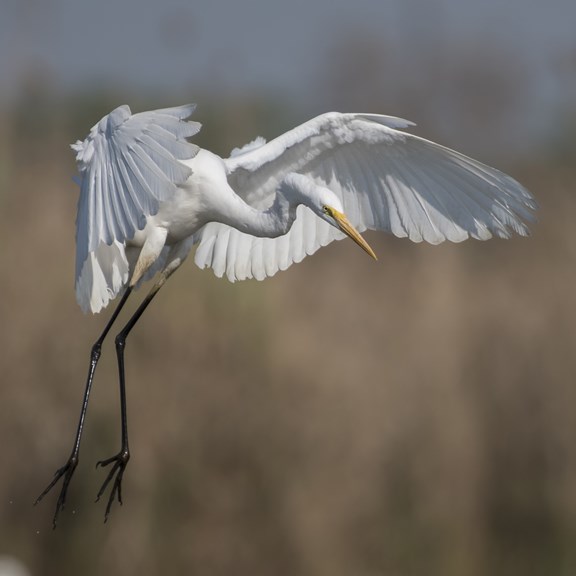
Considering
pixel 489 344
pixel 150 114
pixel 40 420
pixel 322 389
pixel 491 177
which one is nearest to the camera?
pixel 150 114

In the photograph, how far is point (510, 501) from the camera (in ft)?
22.0

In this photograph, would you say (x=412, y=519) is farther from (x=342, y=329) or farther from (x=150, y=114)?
(x=150, y=114)

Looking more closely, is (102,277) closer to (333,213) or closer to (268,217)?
(268,217)

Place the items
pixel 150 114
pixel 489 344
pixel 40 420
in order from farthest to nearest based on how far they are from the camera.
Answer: pixel 489 344 < pixel 40 420 < pixel 150 114

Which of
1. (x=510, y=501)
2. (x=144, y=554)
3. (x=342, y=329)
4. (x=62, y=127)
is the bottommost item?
(x=144, y=554)

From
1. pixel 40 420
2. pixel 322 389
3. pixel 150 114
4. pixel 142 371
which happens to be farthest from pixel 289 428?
pixel 150 114

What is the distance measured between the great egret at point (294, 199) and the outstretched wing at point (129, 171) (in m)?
0.01

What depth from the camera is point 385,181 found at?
4.84 metres

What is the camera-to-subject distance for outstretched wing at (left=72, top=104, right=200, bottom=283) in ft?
12.6

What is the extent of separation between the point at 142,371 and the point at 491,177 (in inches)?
86.9

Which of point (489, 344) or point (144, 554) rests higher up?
point (489, 344)

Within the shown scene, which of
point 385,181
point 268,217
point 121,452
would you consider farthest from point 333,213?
point 121,452

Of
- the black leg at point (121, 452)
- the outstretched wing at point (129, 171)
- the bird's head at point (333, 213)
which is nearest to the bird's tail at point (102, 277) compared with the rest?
the black leg at point (121, 452)

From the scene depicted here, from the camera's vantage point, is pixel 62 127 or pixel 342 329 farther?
pixel 62 127
